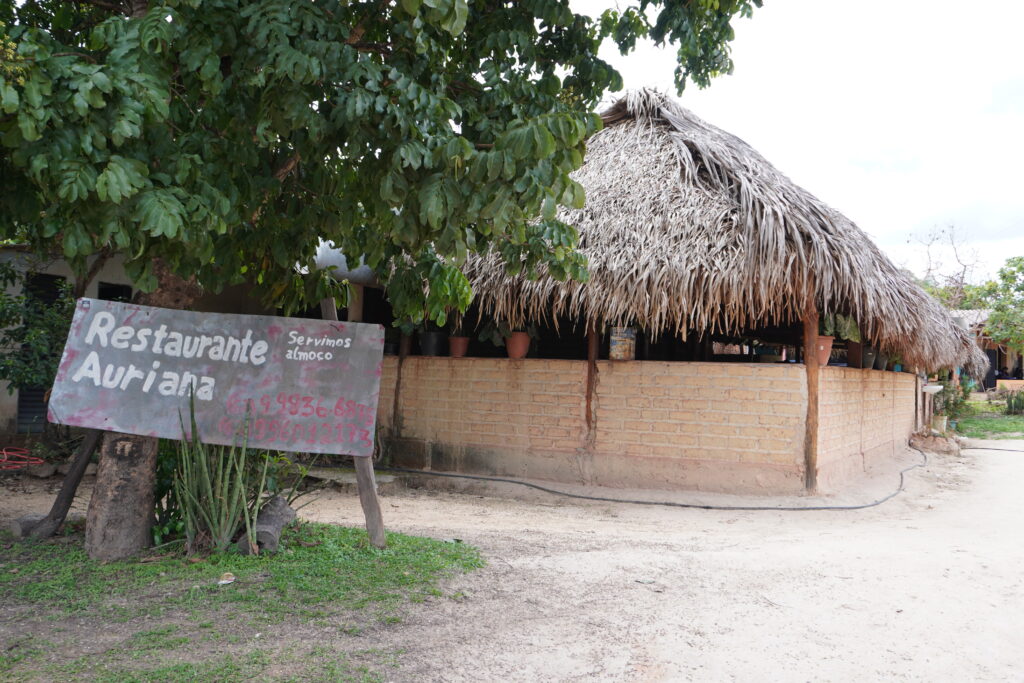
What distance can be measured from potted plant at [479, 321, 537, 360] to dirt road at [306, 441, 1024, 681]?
1.82 m

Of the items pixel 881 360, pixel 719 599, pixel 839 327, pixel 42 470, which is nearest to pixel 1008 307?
pixel 881 360

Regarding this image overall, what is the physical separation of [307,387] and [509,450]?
3803mm

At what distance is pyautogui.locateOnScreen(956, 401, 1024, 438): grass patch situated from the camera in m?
15.2

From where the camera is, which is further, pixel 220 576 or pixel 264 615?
pixel 220 576

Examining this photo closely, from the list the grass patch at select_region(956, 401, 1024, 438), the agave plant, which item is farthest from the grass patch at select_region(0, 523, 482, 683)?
the grass patch at select_region(956, 401, 1024, 438)

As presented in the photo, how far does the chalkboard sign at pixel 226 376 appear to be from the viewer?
158 inches

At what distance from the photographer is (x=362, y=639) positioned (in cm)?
316

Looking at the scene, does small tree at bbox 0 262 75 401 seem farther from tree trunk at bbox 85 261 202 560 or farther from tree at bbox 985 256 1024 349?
tree at bbox 985 256 1024 349

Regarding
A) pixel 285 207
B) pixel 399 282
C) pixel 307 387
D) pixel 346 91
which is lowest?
pixel 307 387

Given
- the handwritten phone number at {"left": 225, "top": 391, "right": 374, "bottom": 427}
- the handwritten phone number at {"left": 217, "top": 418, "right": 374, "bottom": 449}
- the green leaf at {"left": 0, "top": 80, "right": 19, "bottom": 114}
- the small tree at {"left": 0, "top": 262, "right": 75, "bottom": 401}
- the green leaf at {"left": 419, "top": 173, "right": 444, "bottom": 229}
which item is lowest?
the handwritten phone number at {"left": 217, "top": 418, "right": 374, "bottom": 449}

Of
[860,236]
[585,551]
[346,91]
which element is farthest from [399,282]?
[860,236]

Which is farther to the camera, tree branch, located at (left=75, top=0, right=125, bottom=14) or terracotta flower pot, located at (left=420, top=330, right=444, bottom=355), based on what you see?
terracotta flower pot, located at (left=420, top=330, right=444, bottom=355)

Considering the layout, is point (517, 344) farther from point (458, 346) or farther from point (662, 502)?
point (662, 502)

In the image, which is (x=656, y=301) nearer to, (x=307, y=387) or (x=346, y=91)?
(x=307, y=387)
